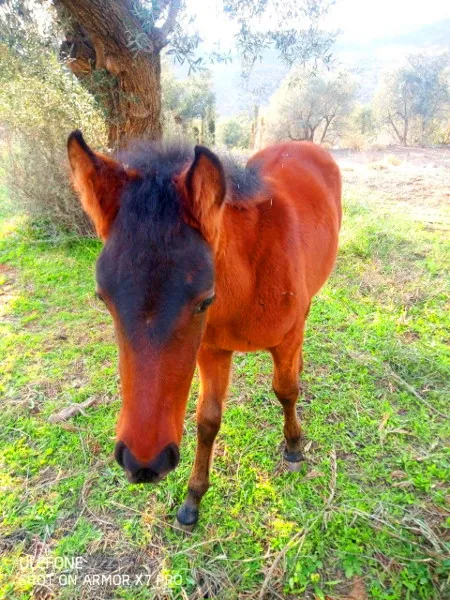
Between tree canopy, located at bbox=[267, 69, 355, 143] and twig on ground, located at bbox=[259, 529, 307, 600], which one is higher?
tree canopy, located at bbox=[267, 69, 355, 143]

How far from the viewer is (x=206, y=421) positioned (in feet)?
7.57

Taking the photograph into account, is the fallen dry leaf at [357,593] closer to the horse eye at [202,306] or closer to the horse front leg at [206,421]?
the horse front leg at [206,421]

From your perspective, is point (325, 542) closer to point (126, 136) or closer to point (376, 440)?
point (376, 440)

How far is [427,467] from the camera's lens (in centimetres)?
254

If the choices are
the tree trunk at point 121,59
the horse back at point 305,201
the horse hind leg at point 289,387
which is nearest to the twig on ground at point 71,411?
the horse hind leg at point 289,387

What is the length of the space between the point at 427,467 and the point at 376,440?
37 centimetres

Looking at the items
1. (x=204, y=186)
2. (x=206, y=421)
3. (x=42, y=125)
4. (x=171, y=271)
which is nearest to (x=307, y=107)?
(x=42, y=125)

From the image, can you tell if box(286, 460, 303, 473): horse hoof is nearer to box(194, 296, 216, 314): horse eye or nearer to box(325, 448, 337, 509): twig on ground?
box(325, 448, 337, 509): twig on ground

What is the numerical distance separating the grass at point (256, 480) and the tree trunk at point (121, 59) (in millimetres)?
2584

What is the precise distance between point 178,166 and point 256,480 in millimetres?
2125

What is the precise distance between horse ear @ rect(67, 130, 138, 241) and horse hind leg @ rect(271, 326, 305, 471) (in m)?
1.32

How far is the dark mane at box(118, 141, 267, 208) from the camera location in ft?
4.59

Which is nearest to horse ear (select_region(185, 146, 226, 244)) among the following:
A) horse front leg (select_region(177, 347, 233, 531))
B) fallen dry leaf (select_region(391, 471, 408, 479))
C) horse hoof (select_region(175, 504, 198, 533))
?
horse front leg (select_region(177, 347, 233, 531))

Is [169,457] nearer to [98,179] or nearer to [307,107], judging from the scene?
[98,179]
